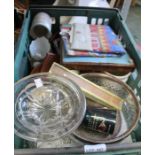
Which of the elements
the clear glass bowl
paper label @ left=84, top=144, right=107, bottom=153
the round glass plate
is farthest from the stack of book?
paper label @ left=84, top=144, right=107, bottom=153

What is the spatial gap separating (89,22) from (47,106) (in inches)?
26.2

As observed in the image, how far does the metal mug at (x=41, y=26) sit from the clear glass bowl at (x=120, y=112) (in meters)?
0.37

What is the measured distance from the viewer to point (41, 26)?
3.53ft

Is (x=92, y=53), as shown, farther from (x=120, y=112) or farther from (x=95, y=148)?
(x=95, y=148)

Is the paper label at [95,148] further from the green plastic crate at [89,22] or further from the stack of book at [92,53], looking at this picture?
the stack of book at [92,53]


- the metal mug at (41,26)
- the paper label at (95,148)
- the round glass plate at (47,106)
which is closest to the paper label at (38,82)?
the round glass plate at (47,106)

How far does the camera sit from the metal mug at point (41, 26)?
107 centimetres

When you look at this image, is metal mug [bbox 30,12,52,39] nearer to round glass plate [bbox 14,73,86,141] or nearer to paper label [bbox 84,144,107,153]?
round glass plate [bbox 14,73,86,141]

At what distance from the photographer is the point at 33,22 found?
110cm

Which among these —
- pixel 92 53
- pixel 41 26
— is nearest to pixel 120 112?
pixel 92 53

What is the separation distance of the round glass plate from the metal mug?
0.42 m

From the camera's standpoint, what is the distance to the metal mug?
1067mm

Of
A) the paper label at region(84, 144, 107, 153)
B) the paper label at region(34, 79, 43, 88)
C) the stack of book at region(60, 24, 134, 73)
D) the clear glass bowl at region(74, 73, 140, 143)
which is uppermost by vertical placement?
the stack of book at region(60, 24, 134, 73)
